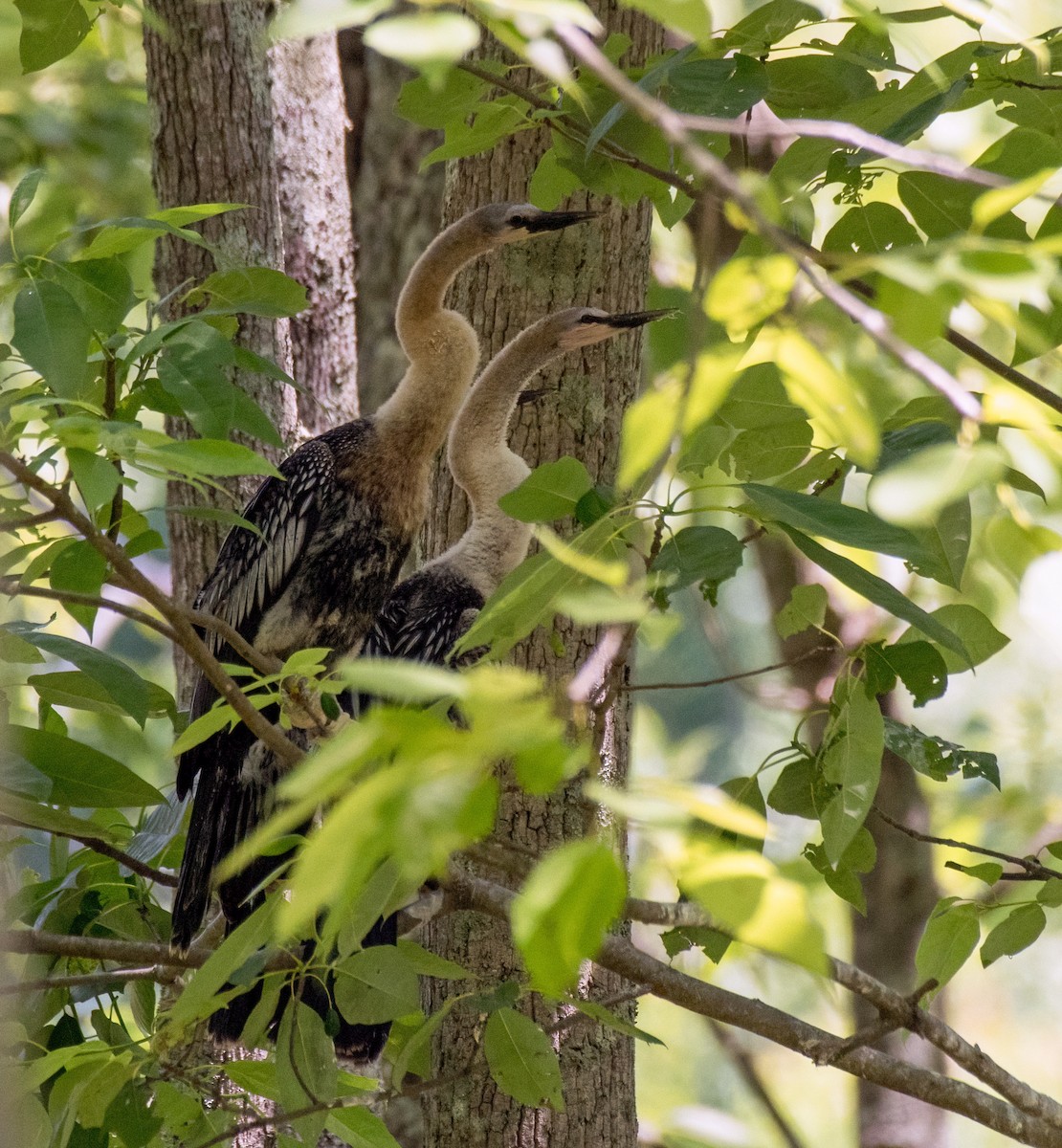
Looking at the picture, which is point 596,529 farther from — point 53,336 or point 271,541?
point 271,541

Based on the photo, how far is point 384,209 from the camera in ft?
11.1

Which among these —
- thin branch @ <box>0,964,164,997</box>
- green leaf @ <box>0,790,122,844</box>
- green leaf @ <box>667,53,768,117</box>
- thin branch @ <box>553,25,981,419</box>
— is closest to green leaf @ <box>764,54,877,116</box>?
green leaf @ <box>667,53,768,117</box>

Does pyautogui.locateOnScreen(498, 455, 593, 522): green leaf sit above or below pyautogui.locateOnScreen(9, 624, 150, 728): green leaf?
above

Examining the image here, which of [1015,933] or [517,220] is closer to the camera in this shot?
[1015,933]

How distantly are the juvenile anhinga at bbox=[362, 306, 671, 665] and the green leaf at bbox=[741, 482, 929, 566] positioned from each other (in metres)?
0.95

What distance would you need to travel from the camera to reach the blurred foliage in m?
0.57

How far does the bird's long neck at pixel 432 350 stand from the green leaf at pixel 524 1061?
3.39 ft

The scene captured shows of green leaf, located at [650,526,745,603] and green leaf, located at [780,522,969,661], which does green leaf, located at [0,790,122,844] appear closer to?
green leaf, located at [650,526,745,603]

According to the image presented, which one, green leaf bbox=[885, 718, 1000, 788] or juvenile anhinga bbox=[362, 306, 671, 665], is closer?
green leaf bbox=[885, 718, 1000, 788]

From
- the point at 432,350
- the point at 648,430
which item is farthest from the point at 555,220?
the point at 648,430

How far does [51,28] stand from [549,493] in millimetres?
966

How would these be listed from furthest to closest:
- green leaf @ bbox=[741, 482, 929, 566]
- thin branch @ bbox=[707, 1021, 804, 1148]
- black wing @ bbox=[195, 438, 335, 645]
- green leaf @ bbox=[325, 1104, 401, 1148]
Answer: thin branch @ bbox=[707, 1021, 804, 1148], black wing @ bbox=[195, 438, 335, 645], green leaf @ bbox=[325, 1104, 401, 1148], green leaf @ bbox=[741, 482, 929, 566]

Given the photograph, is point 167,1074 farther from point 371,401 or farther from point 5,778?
point 371,401

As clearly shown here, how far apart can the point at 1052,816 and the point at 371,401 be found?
2.79m
